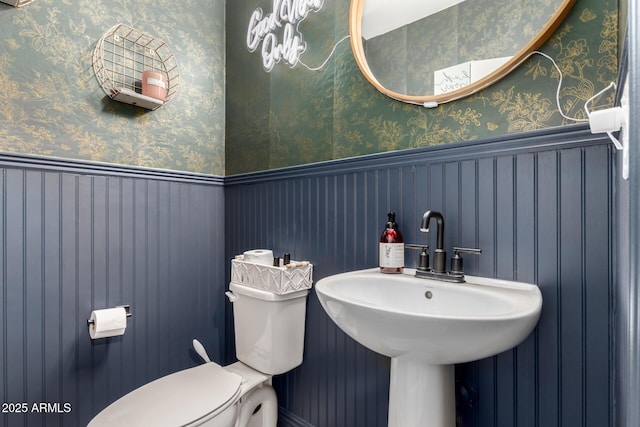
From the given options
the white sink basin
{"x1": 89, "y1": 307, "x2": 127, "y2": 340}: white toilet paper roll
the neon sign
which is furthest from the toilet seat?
the neon sign

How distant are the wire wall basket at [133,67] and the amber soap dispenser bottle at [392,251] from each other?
4.26 ft

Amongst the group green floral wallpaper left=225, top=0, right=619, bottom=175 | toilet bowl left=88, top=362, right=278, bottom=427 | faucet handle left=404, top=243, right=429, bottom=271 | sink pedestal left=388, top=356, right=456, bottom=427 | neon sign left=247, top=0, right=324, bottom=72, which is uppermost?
neon sign left=247, top=0, right=324, bottom=72

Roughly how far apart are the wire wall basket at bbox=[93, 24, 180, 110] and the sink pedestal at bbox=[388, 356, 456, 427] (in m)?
1.61

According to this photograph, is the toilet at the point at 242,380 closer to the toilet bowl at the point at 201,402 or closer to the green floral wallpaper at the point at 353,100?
the toilet bowl at the point at 201,402

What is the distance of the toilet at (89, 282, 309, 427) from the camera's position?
3.79 ft

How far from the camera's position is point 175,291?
183cm

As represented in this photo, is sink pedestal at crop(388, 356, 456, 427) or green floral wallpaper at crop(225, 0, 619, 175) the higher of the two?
green floral wallpaper at crop(225, 0, 619, 175)

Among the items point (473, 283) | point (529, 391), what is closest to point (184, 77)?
point (473, 283)

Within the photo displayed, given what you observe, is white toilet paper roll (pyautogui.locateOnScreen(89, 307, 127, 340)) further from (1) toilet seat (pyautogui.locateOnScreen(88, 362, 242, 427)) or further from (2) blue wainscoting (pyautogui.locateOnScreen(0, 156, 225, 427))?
(1) toilet seat (pyautogui.locateOnScreen(88, 362, 242, 427))

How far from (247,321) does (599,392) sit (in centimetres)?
123

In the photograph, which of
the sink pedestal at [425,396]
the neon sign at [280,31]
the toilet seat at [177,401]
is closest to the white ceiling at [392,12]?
the neon sign at [280,31]

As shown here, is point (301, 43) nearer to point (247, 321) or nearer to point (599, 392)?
point (247, 321)

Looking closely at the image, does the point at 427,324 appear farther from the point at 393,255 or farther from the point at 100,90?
the point at 100,90

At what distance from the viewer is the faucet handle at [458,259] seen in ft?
3.38
